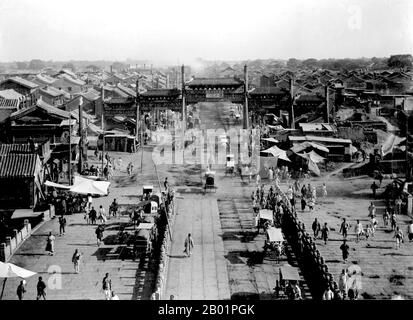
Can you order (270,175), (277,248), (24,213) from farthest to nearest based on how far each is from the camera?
(270,175)
(24,213)
(277,248)

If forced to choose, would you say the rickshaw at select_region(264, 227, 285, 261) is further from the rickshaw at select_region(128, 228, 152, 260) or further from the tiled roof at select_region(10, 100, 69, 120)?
the tiled roof at select_region(10, 100, 69, 120)

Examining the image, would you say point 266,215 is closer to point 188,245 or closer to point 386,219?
point 188,245

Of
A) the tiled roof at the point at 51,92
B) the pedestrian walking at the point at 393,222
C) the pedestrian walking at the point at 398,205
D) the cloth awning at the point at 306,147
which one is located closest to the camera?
the pedestrian walking at the point at 393,222

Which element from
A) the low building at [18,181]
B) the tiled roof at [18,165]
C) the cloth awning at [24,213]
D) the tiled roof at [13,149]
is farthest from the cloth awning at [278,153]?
the cloth awning at [24,213]

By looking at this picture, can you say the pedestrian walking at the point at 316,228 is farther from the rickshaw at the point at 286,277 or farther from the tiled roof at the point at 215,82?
the tiled roof at the point at 215,82

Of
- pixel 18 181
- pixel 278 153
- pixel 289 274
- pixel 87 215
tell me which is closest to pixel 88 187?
pixel 87 215

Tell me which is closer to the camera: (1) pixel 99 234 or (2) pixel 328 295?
(2) pixel 328 295
